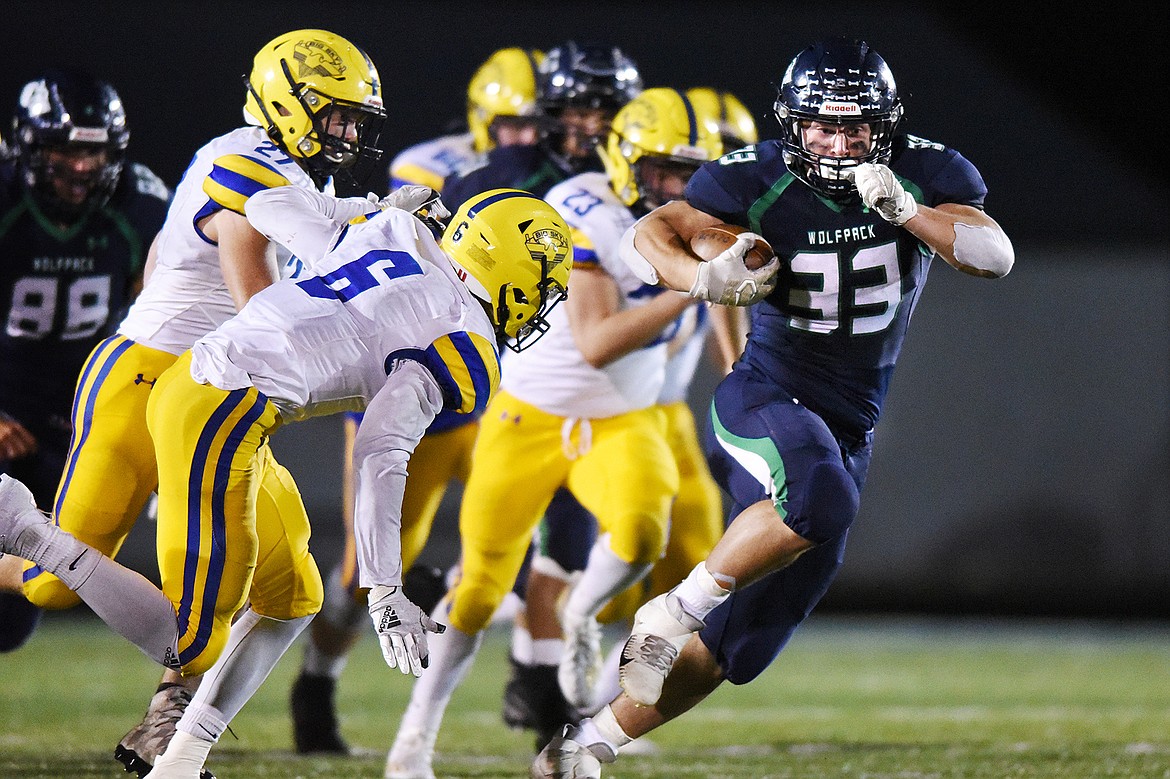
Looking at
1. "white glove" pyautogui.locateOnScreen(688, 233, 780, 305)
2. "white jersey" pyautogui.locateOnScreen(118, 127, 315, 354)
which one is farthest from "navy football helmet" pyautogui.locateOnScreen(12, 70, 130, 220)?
"white glove" pyautogui.locateOnScreen(688, 233, 780, 305)

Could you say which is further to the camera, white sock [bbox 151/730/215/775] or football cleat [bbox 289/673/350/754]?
football cleat [bbox 289/673/350/754]

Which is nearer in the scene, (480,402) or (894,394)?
(480,402)

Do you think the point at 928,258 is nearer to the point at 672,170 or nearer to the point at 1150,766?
the point at 672,170

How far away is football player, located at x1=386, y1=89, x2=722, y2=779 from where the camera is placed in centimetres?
425

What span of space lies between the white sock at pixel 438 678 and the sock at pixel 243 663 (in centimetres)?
70

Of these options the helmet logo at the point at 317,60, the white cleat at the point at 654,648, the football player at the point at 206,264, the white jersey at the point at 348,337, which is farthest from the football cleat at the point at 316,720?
the helmet logo at the point at 317,60

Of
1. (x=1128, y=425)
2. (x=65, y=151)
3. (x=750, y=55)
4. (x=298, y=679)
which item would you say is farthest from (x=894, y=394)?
(x=65, y=151)

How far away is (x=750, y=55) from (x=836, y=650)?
12.9ft

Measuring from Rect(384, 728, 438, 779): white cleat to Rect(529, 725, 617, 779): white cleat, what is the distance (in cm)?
54

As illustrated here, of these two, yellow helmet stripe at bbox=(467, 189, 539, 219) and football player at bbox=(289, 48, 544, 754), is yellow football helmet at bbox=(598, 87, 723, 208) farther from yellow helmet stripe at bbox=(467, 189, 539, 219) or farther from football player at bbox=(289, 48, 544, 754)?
yellow helmet stripe at bbox=(467, 189, 539, 219)

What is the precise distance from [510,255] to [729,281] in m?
0.47

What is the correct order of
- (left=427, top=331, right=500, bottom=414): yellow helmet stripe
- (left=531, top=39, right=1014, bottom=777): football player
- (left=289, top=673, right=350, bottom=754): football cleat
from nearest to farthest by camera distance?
1. (left=427, top=331, right=500, bottom=414): yellow helmet stripe
2. (left=531, top=39, right=1014, bottom=777): football player
3. (left=289, top=673, right=350, bottom=754): football cleat

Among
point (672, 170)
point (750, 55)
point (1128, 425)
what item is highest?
point (672, 170)

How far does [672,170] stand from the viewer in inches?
182
